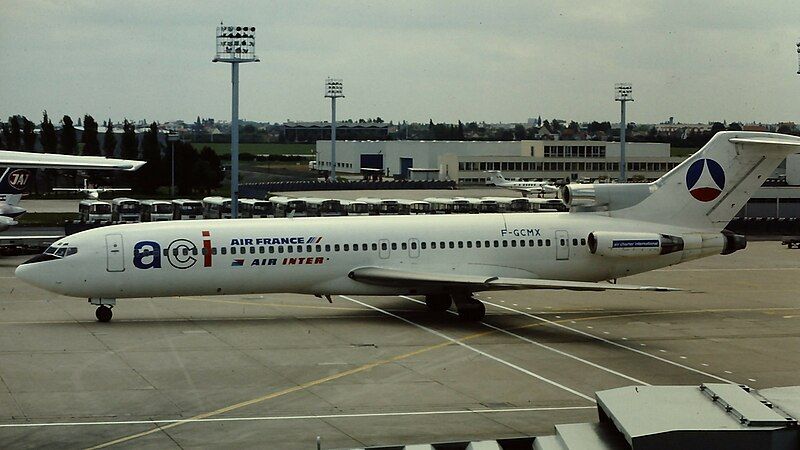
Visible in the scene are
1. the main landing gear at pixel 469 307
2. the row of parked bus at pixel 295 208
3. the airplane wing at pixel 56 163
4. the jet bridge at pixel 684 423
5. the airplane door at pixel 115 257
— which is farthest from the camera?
the row of parked bus at pixel 295 208

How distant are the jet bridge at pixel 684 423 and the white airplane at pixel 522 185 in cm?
9129

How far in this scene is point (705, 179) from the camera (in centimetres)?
4119

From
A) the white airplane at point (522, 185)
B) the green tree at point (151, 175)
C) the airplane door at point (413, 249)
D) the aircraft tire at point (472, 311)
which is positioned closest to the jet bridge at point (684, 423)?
the aircraft tire at point (472, 311)

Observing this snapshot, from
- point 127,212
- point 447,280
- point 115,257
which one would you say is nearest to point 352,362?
point 447,280

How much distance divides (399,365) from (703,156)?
16.4 m

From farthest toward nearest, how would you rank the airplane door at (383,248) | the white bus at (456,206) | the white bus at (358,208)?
the white bus at (456,206) → the white bus at (358,208) → the airplane door at (383,248)

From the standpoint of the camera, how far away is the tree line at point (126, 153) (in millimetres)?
113125

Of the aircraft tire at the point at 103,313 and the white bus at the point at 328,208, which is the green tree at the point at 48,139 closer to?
the white bus at the point at 328,208

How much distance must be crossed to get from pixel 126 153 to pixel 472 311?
9794 cm

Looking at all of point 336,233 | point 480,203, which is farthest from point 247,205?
point 336,233

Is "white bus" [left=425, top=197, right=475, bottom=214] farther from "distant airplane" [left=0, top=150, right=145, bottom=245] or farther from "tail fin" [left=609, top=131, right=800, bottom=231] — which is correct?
"tail fin" [left=609, top=131, right=800, bottom=231]

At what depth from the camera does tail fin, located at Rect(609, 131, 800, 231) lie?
4106 centimetres

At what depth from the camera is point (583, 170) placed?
423 feet

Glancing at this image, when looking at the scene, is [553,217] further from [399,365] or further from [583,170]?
[583,170]
